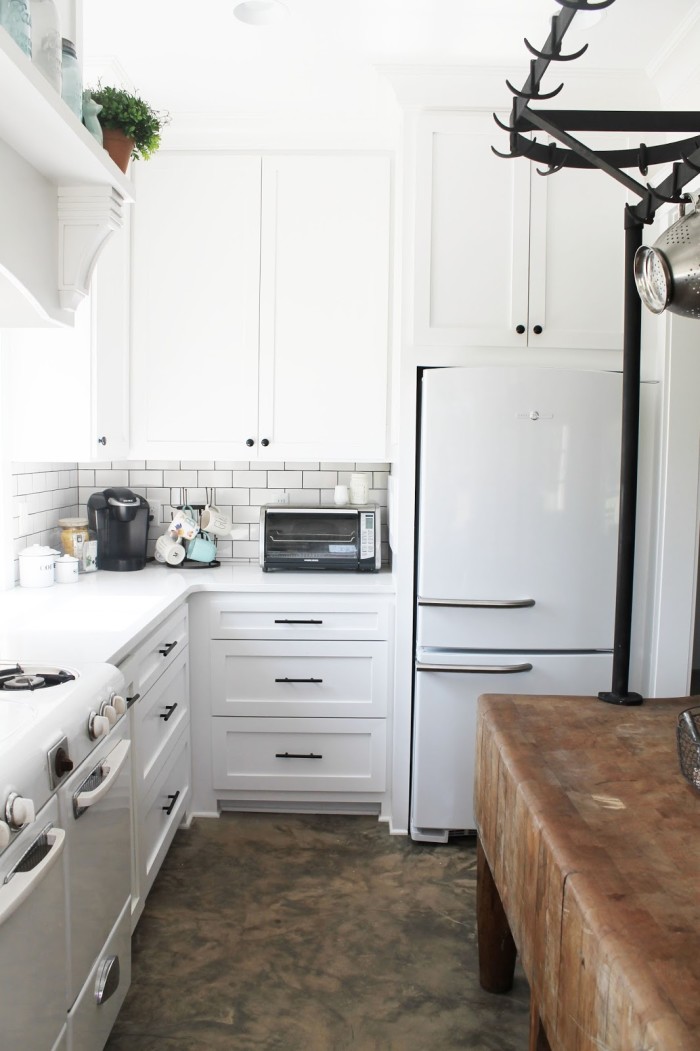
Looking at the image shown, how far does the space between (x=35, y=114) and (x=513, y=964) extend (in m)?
2.26

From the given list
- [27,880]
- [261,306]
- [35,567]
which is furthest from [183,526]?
[27,880]

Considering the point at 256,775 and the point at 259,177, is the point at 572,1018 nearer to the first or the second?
the point at 256,775

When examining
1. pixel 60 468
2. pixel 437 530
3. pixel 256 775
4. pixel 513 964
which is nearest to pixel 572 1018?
pixel 513 964

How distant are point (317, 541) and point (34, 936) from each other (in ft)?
7.10

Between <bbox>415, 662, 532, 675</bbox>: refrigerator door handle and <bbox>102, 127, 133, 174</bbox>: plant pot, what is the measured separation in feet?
6.08

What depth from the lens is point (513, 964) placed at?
2.20m

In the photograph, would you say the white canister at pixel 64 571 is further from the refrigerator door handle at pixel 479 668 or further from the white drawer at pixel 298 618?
the refrigerator door handle at pixel 479 668

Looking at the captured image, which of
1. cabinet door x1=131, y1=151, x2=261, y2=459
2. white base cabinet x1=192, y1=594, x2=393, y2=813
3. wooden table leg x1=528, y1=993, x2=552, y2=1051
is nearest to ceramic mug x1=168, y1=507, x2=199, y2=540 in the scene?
cabinet door x1=131, y1=151, x2=261, y2=459

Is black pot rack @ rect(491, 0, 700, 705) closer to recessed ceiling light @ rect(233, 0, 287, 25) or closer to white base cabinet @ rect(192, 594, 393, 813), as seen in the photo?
recessed ceiling light @ rect(233, 0, 287, 25)

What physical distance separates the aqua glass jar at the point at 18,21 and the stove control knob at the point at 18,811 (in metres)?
1.21

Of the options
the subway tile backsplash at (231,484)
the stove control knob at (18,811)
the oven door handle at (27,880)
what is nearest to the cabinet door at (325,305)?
the subway tile backsplash at (231,484)

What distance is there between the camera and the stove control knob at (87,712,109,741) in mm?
1631

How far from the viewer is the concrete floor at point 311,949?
207 centimetres

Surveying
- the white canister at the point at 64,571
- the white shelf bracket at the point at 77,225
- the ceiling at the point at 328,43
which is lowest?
the white canister at the point at 64,571
